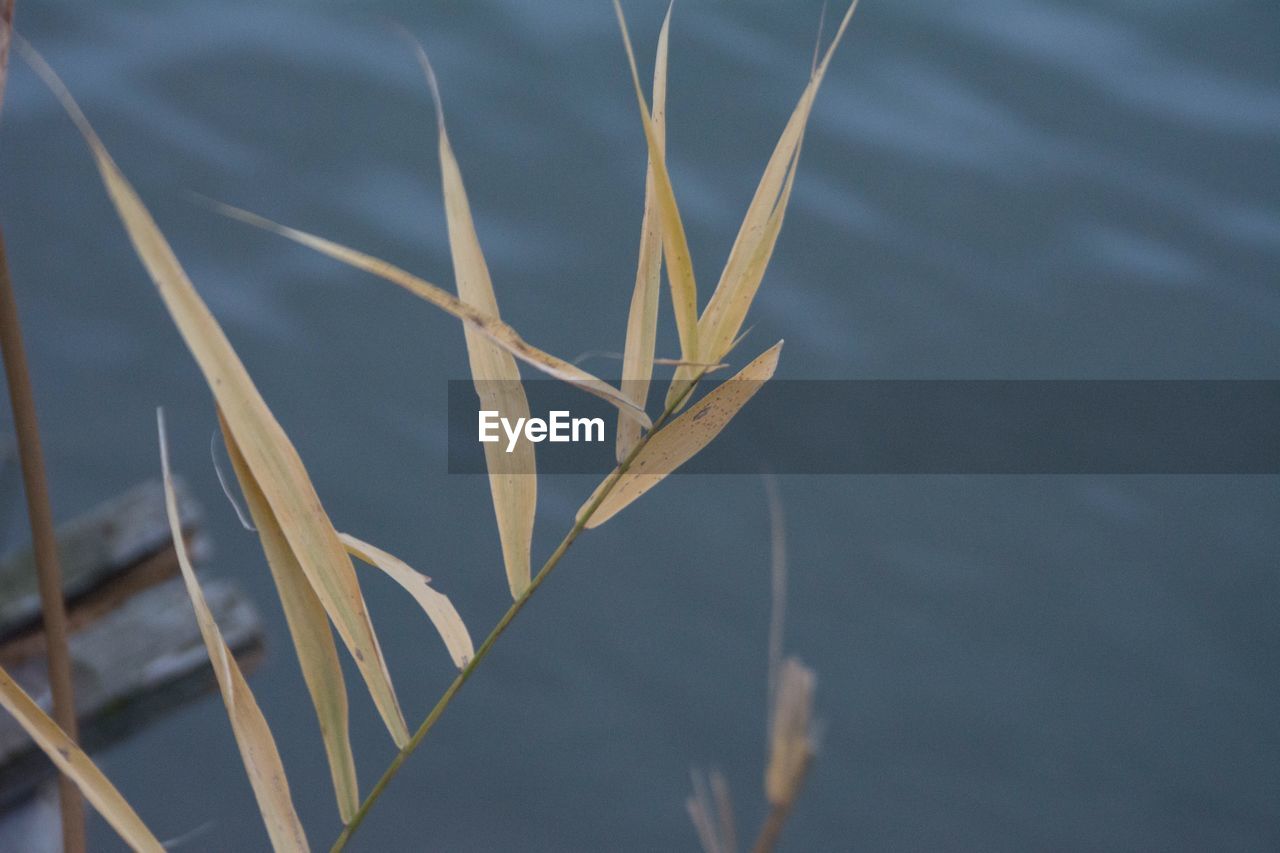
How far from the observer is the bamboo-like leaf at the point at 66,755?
35cm

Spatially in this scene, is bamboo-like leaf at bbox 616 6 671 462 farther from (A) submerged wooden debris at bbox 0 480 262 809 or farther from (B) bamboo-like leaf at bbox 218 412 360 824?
(A) submerged wooden debris at bbox 0 480 262 809

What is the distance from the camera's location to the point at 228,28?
239cm

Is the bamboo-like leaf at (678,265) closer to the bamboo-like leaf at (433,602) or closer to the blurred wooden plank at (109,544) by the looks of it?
the bamboo-like leaf at (433,602)

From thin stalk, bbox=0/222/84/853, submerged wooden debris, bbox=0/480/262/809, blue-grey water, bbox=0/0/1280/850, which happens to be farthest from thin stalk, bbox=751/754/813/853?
blue-grey water, bbox=0/0/1280/850

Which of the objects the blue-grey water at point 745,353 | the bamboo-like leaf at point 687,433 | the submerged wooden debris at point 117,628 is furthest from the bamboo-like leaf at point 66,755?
the blue-grey water at point 745,353

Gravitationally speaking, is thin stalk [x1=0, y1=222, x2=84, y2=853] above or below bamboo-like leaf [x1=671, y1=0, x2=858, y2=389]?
below

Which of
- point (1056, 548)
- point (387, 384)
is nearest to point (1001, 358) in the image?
point (1056, 548)

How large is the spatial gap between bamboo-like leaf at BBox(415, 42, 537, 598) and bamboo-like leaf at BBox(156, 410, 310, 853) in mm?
92

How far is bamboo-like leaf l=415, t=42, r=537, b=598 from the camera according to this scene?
37 centimetres

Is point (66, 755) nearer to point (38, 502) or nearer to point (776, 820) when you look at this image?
point (38, 502)

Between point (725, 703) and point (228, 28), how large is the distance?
1.62 m

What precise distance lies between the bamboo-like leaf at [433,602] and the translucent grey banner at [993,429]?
5.02ft

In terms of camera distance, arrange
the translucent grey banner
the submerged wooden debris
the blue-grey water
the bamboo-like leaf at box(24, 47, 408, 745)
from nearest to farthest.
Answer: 1. the bamboo-like leaf at box(24, 47, 408, 745)
2. the submerged wooden debris
3. the blue-grey water
4. the translucent grey banner

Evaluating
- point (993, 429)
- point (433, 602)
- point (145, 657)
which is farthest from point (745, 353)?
point (433, 602)
